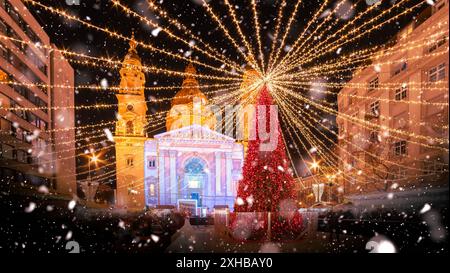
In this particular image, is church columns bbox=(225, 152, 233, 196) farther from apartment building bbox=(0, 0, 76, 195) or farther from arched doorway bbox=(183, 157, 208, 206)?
apartment building bbox=(0, 0, 76, 195)

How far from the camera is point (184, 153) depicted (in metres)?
36.7

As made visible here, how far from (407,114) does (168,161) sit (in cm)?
2618

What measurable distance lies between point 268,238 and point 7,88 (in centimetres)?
1447

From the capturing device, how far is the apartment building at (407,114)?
10.7 metres

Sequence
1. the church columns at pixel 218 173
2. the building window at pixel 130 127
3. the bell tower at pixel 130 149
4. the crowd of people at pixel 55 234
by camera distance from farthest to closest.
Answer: the church columns at pixel 218 173
the building window at pixel 130 127
the bell tower at pixel 130 149
the crowd of people at pixel 55 234

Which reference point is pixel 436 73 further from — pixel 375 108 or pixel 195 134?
pixel 195 134

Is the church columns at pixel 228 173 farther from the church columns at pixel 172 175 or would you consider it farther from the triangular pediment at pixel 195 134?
the church columns at pixel 172 175

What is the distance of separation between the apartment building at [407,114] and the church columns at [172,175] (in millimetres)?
19088

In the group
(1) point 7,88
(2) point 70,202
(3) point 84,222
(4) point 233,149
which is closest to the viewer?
(3) point 84,222

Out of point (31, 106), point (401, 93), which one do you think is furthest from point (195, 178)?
point (401, 93)

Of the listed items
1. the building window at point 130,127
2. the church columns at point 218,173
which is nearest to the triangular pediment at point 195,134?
the church columns at point 218,173

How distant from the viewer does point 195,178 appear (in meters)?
37.4

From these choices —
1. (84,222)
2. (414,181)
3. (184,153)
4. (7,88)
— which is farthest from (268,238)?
(184,153)
